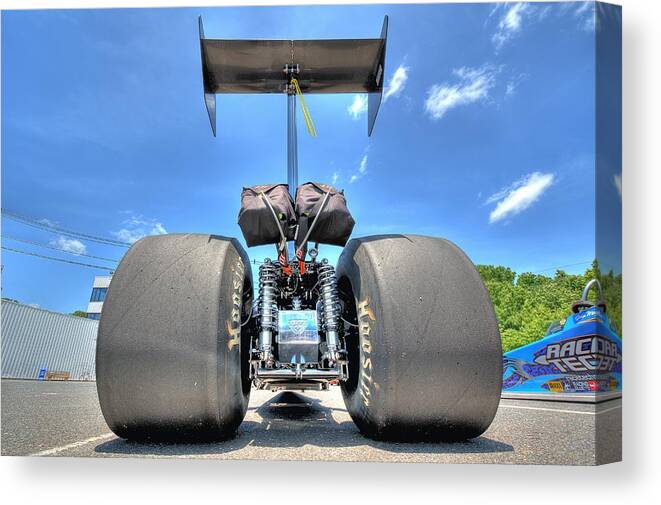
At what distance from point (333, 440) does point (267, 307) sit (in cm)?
93

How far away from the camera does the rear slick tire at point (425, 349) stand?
8.69ft

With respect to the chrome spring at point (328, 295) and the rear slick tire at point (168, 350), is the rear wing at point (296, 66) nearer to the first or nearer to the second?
the chrome spring at point (328, 295)

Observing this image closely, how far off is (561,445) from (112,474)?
2.77 meters

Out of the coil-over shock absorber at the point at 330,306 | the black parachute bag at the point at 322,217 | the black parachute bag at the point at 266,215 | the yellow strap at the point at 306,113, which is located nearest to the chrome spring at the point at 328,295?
the coil-over shock absorber at the point at 330,306

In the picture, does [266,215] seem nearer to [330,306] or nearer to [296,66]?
[330,306]

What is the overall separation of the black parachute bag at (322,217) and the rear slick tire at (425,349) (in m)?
0.35

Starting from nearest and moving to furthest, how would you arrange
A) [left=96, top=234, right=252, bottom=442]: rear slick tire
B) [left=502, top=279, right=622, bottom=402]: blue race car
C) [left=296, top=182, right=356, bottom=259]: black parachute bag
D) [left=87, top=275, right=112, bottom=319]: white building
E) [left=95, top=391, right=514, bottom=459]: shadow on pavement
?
[left=96, top=234, right=252, bottom=442]: rear slick tire → [left=95, top=391, right=514, bottom=459]: shadow on pavement → [left=296, top=182, right=356, bottom=259]: black parachute bag → [left=502, top=279, right=622, bottom=402]: blue race car → [left=87, top=275, right=112, bottom=319]: white building

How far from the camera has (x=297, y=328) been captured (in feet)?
10.2

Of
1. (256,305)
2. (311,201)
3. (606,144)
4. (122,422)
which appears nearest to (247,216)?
(311,201)

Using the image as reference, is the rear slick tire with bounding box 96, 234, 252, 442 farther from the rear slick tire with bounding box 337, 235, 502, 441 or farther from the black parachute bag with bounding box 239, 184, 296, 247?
the rear slick tire with bounding box 337, 235, 502, 441

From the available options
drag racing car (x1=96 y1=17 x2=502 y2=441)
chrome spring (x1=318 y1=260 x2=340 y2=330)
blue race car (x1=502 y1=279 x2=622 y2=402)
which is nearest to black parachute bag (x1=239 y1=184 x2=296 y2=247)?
drag racing car (x1=96 y1=17 x2=502 y2=441)

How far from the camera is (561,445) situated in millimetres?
3150

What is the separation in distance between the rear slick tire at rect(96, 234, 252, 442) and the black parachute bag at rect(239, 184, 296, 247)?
31 centimetres

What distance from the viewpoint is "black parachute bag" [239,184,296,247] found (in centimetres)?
306
